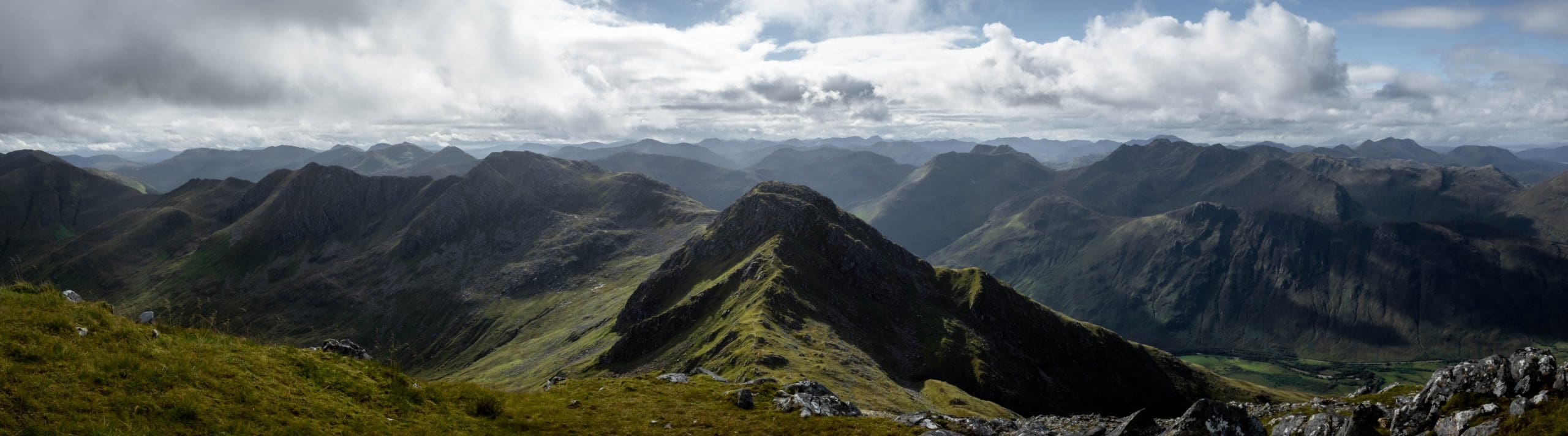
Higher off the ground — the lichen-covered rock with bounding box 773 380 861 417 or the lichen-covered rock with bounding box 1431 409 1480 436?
the lichen-covered rock with bounding box 1431 409 1480 436

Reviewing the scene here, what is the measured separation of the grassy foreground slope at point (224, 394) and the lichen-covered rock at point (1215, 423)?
14.4 meters

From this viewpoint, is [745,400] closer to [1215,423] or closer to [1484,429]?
[1215,423]

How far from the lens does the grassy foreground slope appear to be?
21.2 meters

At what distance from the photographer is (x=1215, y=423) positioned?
104 ft

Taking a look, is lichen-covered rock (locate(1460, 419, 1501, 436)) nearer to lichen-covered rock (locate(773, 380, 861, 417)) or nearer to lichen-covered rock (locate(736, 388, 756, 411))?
lichen-covered rock (locate(773, 380, 861, 417))

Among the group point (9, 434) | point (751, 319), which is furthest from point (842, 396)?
point (9, 434)

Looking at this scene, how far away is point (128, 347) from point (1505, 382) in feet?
204

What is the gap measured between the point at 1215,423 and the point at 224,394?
4394 centimetres

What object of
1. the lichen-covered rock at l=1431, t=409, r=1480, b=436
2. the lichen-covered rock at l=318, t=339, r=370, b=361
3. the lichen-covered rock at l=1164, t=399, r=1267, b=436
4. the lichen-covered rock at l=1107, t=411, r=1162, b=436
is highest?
the lichen-covered rock at l=1431, t=409, r=1480, b=436

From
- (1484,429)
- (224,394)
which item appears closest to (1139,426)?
(1484,429)

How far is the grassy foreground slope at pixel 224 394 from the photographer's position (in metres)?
21.2

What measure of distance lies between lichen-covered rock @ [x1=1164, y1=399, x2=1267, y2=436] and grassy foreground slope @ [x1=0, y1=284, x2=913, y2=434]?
1441 centimetres

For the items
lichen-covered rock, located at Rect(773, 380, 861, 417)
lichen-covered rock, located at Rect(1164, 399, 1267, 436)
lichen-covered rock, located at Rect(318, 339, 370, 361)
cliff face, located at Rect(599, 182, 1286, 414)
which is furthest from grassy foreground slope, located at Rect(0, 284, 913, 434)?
cliff face, located at Rect(599, 182, 1286, 414)

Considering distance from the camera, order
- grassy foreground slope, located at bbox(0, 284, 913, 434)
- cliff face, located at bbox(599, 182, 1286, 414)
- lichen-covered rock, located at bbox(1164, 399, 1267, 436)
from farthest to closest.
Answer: cliff face, located at bbox(599, 182, 1286, 414) → lichen-covered rock, located at bbox(1164, 399, 1267, 436) → grassy foreground slope, located at bbox(0, 284, 913, 434)
